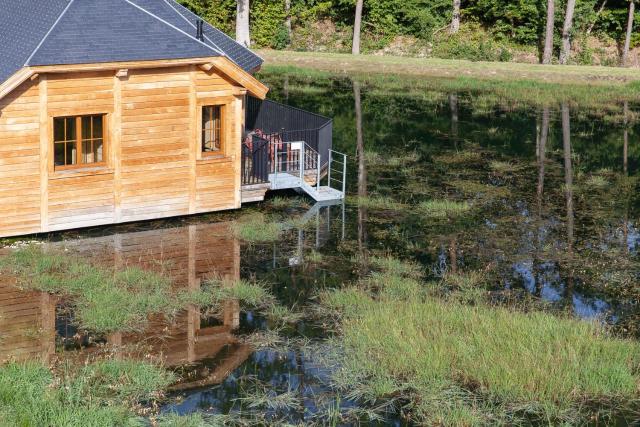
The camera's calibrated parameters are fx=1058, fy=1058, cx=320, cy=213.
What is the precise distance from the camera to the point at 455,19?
2547 inches

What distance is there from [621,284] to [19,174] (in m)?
13.2

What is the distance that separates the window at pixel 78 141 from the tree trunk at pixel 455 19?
4309 centimetres

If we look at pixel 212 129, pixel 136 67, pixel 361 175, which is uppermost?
pixel 136 67

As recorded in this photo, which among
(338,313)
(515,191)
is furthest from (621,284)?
(515,191)

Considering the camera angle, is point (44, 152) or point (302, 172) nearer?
point (44, 152)

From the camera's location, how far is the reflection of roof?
75.8ft

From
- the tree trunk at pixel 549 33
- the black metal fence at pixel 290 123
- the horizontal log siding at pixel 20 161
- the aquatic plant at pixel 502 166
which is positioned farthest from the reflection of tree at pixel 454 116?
the horizontal log siding at pixel 20 161

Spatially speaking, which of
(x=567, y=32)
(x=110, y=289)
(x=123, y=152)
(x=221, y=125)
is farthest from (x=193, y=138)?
(x=567, y=32)

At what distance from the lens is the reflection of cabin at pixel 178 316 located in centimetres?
1747

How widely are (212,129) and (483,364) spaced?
1208 cm

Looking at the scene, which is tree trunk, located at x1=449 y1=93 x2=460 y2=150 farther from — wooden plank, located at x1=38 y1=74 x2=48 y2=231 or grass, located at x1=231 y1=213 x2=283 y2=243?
wooden plank, located at x1=38 y1=74 x2=48 y2=231

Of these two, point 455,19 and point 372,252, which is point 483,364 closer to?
point 372,252

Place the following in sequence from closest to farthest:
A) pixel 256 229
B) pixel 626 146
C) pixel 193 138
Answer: pixel 256 229 → pixel 193 138 → pixel 626 146

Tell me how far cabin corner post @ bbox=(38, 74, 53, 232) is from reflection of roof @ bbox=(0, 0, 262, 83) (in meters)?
0.70
